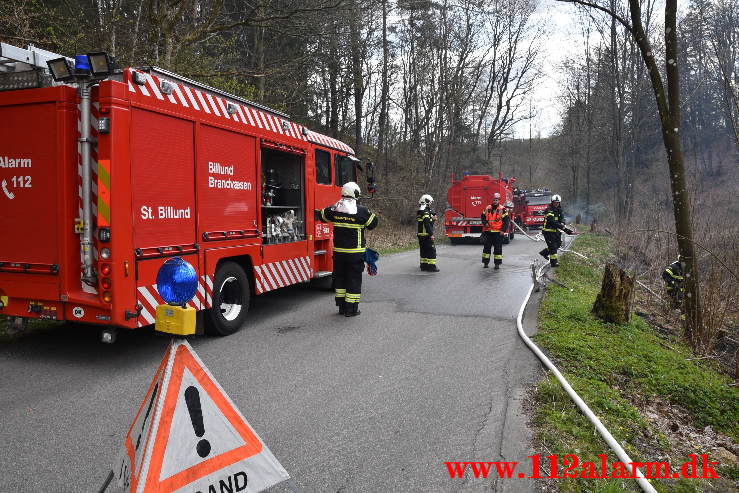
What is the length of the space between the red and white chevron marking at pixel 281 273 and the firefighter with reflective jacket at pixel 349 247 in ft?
2.62

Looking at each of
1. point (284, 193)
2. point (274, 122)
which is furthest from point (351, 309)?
point (274, 122)

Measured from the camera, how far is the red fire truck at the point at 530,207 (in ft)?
97.8

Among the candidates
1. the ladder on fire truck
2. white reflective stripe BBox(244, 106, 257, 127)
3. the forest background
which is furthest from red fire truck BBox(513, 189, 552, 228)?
the ladder on fire truck

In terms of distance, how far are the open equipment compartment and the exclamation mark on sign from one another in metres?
5.30

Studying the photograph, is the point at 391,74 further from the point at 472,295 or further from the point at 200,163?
the point at 200,163

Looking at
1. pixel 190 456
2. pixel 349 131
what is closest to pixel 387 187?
pixel 349 131

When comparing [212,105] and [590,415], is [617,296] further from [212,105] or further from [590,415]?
[212,105]

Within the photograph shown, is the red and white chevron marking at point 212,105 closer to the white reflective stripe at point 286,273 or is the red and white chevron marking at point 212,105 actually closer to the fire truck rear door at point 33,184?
the fire truck rear door at point 33,184

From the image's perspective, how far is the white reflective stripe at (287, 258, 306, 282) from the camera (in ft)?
25.5

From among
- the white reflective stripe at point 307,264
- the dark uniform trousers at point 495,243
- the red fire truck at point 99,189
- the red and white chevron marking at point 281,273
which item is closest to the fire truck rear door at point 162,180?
the red fire truck at point 99,189

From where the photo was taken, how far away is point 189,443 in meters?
→ 2.13

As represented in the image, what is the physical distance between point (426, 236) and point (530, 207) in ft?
65.9

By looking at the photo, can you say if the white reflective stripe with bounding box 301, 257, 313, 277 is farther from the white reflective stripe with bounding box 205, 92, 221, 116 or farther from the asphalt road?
the white reflective stripe with bounding box 205, 92, 221, 116

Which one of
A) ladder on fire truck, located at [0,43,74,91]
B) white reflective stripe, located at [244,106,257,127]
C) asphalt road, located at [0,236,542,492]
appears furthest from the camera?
white reflective stripe, located at [244,106,257,127]
